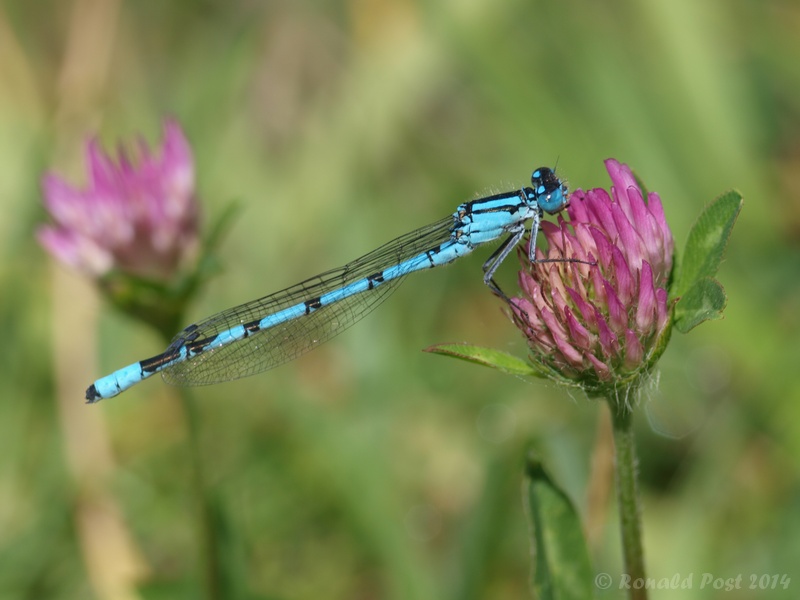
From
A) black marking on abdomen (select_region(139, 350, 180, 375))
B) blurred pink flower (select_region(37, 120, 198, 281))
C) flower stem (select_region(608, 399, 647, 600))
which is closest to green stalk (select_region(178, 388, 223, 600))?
black marking on abdomen (select_region(139, 350, 180, 375))

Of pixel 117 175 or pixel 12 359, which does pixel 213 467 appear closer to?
pixel 12 359

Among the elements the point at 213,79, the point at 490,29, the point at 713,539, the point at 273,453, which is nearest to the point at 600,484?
the point at 713,539

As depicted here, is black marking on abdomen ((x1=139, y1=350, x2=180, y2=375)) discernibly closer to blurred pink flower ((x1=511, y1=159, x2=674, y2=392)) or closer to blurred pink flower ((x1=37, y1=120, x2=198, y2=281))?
blurred pink flower ((x1=37, y1=120, x2=198, y2=281))

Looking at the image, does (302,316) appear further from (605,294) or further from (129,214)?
(605,294)

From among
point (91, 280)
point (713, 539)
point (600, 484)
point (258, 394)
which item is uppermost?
point (91, 280)

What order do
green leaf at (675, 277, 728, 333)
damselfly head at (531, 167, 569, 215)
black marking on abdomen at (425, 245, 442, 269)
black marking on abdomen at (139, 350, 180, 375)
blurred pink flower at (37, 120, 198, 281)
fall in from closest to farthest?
green leaf at (675, 277, 728, 333) < damselfly head at (531, 167, 569, 215) < blurred pink flower at (37, 120, 198, 281) < black marking on abdomen at (139, 350, 180, 375) < black marking on abdomen at (425, 245, 442, 269)

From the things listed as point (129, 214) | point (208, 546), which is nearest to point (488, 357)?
point (208, 546)

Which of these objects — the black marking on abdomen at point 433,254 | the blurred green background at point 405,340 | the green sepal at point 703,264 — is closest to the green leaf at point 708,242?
the green sepal at point 703,264
